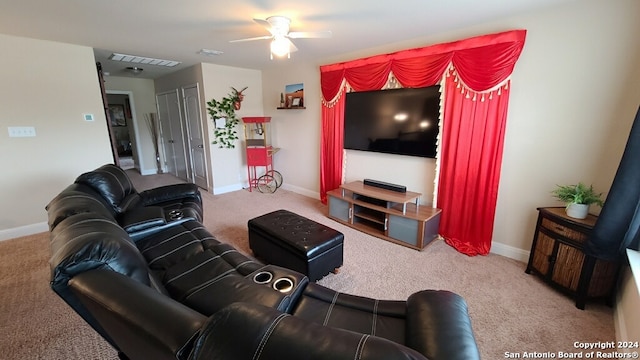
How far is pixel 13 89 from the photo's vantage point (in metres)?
3.03

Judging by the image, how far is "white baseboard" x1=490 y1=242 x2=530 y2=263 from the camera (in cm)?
258

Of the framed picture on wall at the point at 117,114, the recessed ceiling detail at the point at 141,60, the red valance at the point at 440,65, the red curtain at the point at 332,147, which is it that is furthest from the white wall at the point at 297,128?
the framed picture on wall at the point at 117,114

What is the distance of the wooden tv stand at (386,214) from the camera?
112 inches

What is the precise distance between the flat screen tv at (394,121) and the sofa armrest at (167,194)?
7.07ft

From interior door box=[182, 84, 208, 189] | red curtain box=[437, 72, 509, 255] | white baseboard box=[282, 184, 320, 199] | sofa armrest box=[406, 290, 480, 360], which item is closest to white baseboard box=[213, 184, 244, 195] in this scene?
interior door box=[182, 84, 208, 189]

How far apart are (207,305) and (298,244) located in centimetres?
93

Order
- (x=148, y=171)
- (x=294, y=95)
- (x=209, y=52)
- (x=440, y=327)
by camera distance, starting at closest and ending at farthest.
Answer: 1. (x=440, y=327)
2. (x=209, y=52)
3. (x=294, y=95)
4. (x=148, y=171)

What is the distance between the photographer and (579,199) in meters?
2.02

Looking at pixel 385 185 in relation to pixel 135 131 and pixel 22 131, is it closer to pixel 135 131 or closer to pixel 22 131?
pixel 22 131

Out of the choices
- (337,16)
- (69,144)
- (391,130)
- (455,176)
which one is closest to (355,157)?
(391,130)

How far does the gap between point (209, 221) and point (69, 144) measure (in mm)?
2016

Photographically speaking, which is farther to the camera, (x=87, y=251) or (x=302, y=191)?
(x=302, y=191)

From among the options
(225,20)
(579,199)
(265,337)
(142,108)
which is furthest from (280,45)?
(142,108)

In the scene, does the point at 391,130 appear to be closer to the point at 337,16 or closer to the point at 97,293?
the point at 337,16
